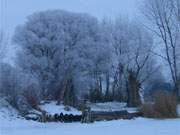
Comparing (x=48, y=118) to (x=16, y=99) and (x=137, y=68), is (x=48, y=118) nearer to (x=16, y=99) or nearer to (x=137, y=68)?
(x=16, y=99)

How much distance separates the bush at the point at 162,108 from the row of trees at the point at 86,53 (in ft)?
72.3

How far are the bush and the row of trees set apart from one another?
22.0m

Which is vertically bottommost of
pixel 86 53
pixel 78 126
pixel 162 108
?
pixel 78 126

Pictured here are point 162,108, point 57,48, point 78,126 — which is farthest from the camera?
point 57,48

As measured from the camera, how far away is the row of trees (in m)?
52.4

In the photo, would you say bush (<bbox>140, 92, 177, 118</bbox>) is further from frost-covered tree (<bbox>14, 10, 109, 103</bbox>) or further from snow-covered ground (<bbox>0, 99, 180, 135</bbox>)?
frost-covered tree (<bbox>14, 10, 109, 103</bbox>)

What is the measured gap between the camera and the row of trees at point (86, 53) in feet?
172

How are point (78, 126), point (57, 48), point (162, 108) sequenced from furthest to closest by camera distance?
1. point (57, 48)
2. point (162, 108)
3. point (78, 126)

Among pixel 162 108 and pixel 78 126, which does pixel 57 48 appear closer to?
pixel 162 108

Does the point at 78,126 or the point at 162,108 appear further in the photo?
the point at 162,108

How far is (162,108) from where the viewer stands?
79.1ft

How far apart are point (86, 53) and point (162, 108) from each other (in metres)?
34.6

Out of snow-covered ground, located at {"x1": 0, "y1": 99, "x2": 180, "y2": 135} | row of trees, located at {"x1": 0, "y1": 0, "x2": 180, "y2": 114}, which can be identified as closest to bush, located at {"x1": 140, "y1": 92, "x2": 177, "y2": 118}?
snow-covered ground, located at {"x1": 0, "y1": 99, "x2": 180, "y2": 135}

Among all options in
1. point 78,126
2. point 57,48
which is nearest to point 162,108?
point 78,126
